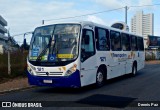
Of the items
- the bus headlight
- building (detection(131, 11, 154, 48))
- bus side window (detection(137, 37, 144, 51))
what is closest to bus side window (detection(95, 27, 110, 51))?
the bus headlight

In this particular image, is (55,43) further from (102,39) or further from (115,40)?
(115,40)

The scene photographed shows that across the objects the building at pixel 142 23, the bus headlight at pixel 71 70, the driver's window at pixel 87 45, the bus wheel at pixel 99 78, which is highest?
the building at pixel 142 23

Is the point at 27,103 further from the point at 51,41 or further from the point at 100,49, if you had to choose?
the point at 100,49

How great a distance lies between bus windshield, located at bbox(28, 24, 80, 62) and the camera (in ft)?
39.2

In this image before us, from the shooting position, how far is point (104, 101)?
10250mm

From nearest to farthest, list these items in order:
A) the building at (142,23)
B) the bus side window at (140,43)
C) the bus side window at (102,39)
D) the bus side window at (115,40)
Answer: the bus side window at (102,39), the bus side window at (115,40), the bus side window at (140,43), the building at (142,23)

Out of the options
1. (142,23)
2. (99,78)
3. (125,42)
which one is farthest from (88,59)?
(142,23)

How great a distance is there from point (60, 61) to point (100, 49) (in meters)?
2.89

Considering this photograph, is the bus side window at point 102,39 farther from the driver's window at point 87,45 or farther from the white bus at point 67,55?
the driver's window at point 87,45

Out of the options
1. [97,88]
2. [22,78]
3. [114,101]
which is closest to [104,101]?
[114,101]

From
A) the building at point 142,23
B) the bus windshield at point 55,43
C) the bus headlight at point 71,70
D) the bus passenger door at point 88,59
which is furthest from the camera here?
the building at point 142,23

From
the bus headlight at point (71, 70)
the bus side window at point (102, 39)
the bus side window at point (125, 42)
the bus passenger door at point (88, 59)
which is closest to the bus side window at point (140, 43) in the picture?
the bus side window at point (125, 42)

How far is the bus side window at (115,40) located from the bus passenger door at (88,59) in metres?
2.69

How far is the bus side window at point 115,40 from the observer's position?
15.9 m
